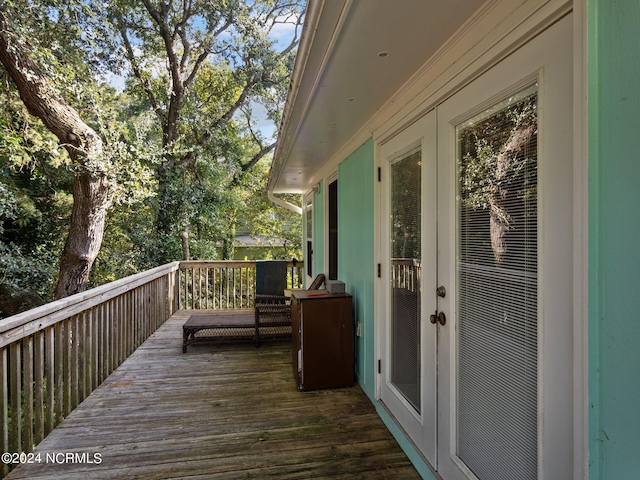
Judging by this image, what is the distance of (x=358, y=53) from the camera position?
5.34ft

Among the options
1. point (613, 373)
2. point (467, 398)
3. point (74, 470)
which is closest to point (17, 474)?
point (74, 470)

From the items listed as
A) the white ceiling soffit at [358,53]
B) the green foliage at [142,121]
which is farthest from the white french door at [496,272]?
the green foliage at [142,121]

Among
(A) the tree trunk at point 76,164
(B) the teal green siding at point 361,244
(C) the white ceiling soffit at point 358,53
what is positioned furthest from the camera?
(A) the tree trunk at point 76,164

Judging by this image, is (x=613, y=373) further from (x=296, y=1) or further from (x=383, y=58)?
(x=296, y=1)

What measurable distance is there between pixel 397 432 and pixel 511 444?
106cm

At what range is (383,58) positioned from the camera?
5.55 ft

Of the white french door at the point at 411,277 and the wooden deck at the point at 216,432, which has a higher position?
the white french door at the point at 411,277

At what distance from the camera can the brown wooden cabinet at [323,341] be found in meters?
2.90

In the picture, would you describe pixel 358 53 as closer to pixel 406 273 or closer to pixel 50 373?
pixel 406 273

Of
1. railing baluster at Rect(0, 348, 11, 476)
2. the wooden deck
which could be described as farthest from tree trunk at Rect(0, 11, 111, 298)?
railing baluster at Rect(0, 348, 11, 476)

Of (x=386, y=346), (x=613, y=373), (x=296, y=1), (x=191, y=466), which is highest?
(x=296, y=1)

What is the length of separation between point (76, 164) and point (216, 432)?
480 cm

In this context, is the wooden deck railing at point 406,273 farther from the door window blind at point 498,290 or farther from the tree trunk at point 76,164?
the tree trunk at point 76,164

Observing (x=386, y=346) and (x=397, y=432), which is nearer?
(x=397, y=432)
